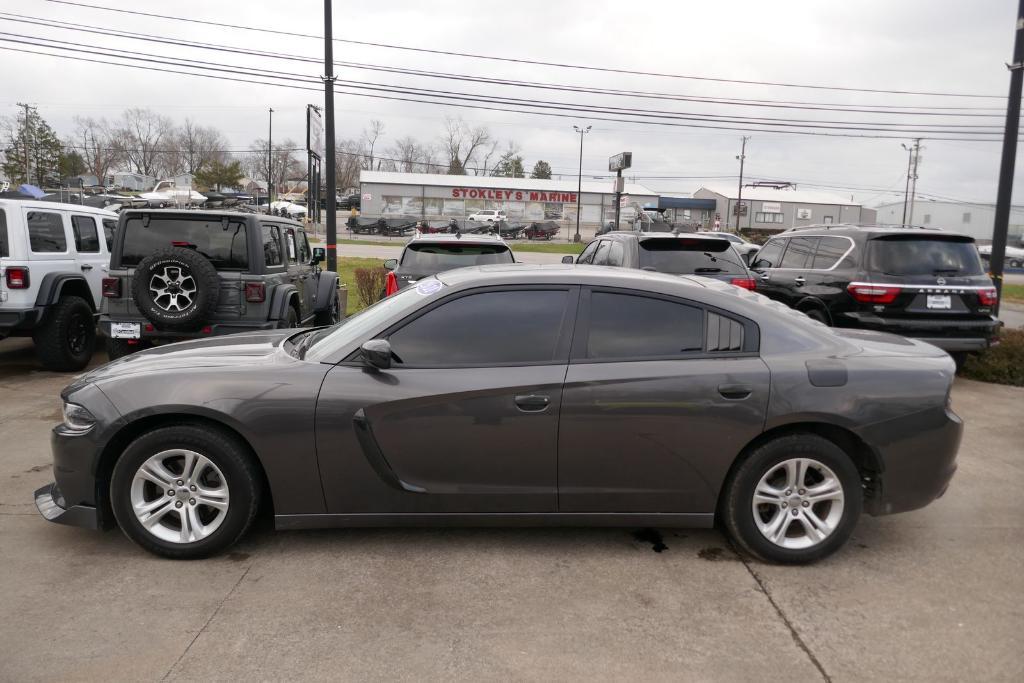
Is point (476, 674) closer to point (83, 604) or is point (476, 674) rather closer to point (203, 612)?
point (203, 612)

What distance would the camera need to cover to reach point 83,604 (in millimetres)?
3326

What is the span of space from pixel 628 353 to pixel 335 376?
1.50 m

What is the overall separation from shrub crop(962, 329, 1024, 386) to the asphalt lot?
4.90m

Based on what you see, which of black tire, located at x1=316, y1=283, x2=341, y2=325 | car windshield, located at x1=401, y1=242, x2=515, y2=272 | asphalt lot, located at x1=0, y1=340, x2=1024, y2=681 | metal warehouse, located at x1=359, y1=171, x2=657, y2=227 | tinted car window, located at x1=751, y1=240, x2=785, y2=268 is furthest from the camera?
metal warehouse, located at x1=359, y1=171, x2=657, y2=227

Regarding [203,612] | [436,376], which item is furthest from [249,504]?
[436,376]

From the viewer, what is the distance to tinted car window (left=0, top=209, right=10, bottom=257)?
310 inches

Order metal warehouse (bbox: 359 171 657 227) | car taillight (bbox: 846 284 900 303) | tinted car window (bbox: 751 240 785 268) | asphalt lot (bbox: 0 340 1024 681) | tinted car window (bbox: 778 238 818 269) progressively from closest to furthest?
asphalt lot (bbox: 0 340 1024 681), car taillight (bbox: 846 284 900 303), tinted car window (bbox: 778 238 818 269), tinted car window (bbox: 751 240 785 268), metal warehouse (bbox: 359 171 657 227)

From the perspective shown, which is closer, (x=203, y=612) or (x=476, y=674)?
(x=476, y=674)

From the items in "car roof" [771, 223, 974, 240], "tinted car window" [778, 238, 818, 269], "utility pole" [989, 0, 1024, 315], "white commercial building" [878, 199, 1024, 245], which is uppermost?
"white commercial building" [878, 199, 1024, 245]

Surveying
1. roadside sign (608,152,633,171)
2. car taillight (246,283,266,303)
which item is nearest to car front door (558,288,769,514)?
car taillight (246,283,266,303)

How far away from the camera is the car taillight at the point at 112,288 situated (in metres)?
7.34

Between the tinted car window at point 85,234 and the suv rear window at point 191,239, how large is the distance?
218 centimetres

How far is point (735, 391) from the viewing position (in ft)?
12.0

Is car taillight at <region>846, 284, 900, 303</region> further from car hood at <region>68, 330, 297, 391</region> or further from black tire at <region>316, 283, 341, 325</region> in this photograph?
black tire at <region>316, 283, 341, 325</region>
